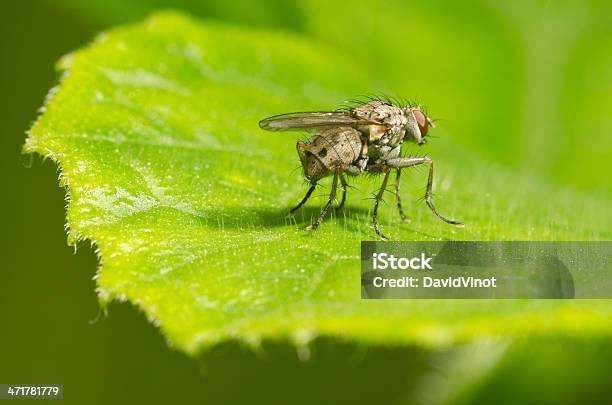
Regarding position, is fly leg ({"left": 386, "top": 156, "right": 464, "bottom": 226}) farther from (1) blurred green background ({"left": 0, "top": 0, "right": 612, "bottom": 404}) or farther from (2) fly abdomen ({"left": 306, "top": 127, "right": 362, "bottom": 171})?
(1) blurred green background ({"left": 0, "top": 0, "right": 612, "bottom": 404})

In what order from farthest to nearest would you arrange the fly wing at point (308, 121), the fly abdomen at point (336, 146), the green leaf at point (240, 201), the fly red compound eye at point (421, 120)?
the fly red compound eye at point (421, 120) < the fly abdomen at point (336, 146) < the fly wing at point (308, 121) < the green leaf at point (240, 201)

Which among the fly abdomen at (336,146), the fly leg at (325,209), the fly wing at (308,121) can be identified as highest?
the fly wing at (308,121)

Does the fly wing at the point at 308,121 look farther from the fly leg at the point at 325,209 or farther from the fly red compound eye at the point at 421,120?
the fly red compound eye at the point at 421,120

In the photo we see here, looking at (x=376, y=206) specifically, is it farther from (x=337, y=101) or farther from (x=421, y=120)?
(x=337, y=101)

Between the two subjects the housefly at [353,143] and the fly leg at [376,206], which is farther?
the housefly at [353,143]

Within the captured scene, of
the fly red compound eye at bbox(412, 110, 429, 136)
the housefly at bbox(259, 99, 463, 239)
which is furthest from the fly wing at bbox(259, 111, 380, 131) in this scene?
the fly red compound eye at bbox(412, 110, 429, 136)

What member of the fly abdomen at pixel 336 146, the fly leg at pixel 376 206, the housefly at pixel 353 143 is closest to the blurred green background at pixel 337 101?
the fly leg at pixel 376 206

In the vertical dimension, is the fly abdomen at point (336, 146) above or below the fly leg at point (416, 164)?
above

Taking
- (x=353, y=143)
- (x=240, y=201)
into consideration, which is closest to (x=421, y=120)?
(x=353, y=143)

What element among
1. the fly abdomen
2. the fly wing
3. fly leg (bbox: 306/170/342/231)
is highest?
the fly wing
